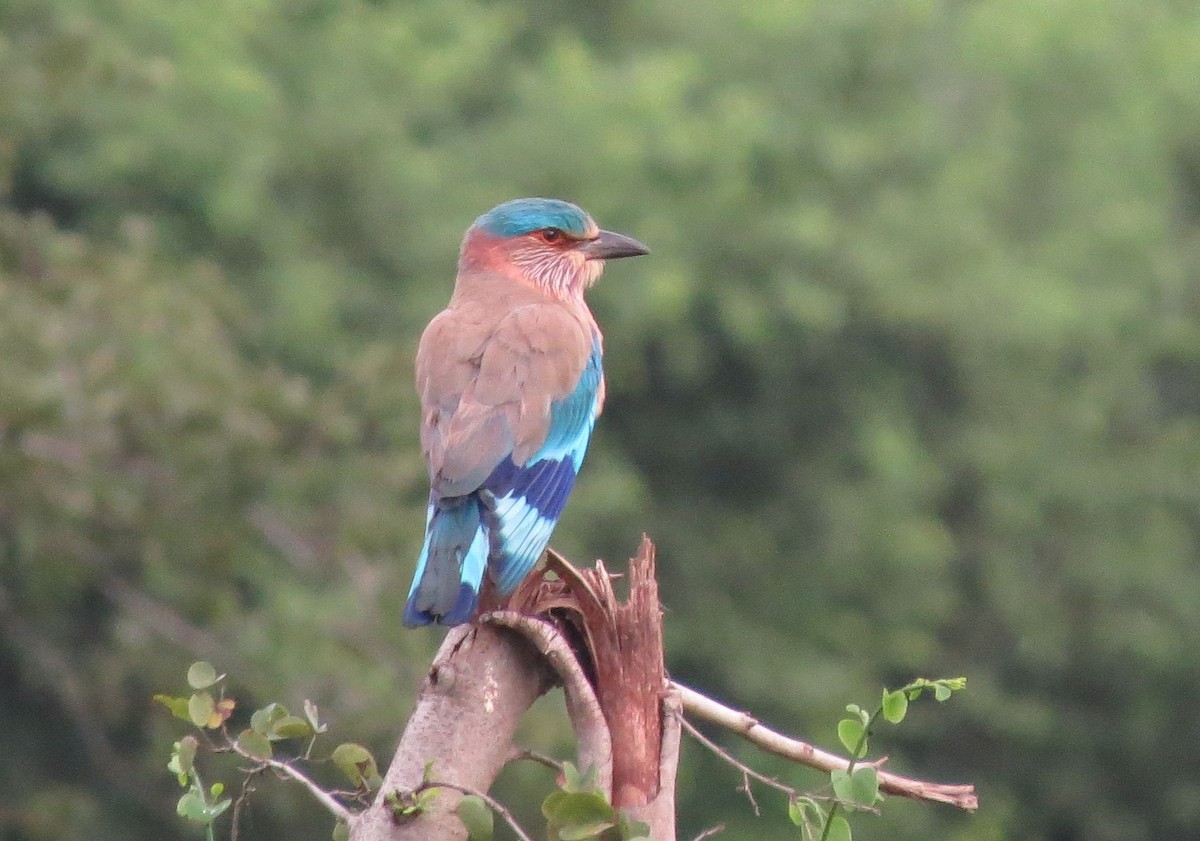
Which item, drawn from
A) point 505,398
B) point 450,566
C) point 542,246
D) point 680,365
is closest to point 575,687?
point 450,566

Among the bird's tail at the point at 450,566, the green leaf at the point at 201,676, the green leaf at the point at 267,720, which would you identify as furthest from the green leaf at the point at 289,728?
the bird's tail at the point at 450,566

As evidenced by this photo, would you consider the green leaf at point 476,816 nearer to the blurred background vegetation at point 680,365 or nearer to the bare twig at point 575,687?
the bare twig at point 575,687

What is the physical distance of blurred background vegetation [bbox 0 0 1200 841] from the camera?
12242 mm

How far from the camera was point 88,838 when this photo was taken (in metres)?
14.5

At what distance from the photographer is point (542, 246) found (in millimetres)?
6215

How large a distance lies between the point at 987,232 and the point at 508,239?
1679 centimetres

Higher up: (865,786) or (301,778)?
(865,786)

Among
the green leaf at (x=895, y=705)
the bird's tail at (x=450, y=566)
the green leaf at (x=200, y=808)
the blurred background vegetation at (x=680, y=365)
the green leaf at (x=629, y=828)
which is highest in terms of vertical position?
the blurred background vegetation at (x=680, y=365)

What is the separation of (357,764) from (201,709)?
0.76 feet

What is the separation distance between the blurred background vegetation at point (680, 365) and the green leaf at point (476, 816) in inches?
341

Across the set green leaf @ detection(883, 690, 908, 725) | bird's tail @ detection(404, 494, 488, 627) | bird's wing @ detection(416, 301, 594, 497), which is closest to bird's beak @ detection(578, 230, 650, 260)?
bird's wing @ detection(416, 301, 594, 497)

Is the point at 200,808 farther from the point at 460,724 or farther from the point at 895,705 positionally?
the point at 895,705

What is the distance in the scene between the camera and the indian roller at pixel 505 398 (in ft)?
12.3

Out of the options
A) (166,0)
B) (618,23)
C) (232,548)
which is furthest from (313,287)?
(618,23)
